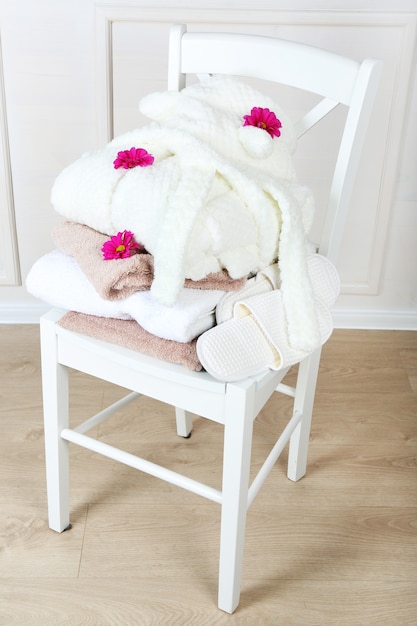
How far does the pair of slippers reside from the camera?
95 centimetres

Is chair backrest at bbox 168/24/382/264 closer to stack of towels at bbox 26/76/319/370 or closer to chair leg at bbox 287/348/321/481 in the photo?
stack of towels at bbox 26/76/319/370

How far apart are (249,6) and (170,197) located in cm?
95

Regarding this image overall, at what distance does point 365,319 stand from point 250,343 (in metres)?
1.15

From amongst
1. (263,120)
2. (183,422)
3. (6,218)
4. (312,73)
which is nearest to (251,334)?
(263,120)

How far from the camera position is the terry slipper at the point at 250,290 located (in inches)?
39.4

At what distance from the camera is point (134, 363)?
3.38ft

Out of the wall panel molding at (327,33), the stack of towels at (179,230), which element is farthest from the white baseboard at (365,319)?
the stack of towels at (179,230)

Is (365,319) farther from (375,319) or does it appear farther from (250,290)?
(250,290)

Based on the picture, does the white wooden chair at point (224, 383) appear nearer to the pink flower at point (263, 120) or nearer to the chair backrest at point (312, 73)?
the chair backrest at point (312, 73)

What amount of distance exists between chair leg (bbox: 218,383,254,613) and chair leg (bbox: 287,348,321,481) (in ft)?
1.05

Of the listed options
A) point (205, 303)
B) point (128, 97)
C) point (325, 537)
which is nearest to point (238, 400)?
point (205, 303)

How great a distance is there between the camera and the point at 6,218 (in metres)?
1.90

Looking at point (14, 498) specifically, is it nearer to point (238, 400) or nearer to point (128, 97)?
point (238, 400)

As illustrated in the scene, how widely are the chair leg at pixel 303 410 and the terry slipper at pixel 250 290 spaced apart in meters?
0.27
